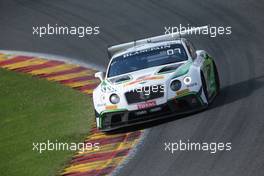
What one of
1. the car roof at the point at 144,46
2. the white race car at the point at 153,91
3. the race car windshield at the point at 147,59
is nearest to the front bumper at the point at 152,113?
the white race car at the point at 153,91

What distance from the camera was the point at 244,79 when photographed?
1747 centimetres

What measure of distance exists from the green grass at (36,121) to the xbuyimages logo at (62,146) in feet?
0.43

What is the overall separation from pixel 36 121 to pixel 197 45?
5.56 metres

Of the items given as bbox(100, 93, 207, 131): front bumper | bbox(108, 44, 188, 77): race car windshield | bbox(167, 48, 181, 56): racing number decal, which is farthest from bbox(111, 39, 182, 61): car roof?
bbox(100, 93, 207, 131): front bumper

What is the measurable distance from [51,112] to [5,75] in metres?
3.99

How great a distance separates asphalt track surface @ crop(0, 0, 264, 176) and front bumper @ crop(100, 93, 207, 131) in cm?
21

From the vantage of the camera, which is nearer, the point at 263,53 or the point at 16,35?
the point at 263,53

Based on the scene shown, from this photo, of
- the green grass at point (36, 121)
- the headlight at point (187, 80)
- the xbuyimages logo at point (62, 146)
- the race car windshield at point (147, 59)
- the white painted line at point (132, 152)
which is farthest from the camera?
the race car windshield at point (147, 59)

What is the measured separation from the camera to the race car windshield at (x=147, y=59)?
52.8ft

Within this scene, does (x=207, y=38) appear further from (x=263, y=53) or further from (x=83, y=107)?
(x=83, y=107)

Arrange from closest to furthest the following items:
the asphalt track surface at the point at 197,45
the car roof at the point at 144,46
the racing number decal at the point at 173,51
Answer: the asphalt track surface at the point at 197,45
the racing number decal at the point at 173,51
the car roof at the point at 144,46

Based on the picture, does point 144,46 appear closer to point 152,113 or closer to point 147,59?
point 147,59

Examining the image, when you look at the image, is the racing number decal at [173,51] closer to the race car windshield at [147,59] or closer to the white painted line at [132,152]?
the race car windshield at [147,59]

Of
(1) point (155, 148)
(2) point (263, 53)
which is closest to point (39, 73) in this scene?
(2) point (263, 53)
